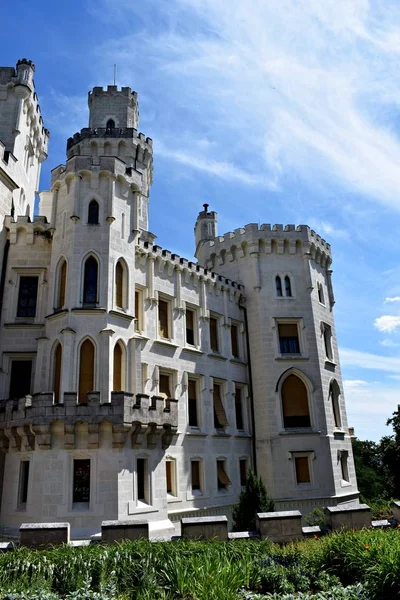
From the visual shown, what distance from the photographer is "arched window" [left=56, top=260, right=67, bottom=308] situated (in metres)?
19.6

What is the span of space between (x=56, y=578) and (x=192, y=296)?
57.2 feet

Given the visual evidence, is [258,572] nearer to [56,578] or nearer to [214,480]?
[56,578]

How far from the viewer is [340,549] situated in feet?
35.1

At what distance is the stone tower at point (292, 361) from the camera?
84.7 feet

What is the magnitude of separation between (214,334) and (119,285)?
8.58 m

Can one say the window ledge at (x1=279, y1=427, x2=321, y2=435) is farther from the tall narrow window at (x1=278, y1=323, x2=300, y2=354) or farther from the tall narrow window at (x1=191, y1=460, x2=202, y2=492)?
the tall narrow window at (x1=191, y1=460, x2=202, y2=492)

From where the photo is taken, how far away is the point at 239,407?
27.2 meters

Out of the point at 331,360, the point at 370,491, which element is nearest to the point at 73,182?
the point at 331,360

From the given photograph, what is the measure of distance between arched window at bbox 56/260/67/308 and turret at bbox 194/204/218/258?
47.3 feet

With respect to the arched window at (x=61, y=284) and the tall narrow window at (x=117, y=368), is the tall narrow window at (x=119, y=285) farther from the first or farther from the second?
the arched window at (x=61, y=284)

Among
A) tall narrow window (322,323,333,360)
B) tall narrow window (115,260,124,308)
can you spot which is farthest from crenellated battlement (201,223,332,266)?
tall narrow window (115,260,124,308)

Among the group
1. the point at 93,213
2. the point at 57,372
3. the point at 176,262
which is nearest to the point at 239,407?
the point at 176,262

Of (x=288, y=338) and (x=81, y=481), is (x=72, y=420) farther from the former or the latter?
(x=288, y=338)

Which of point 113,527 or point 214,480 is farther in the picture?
point 214,480
